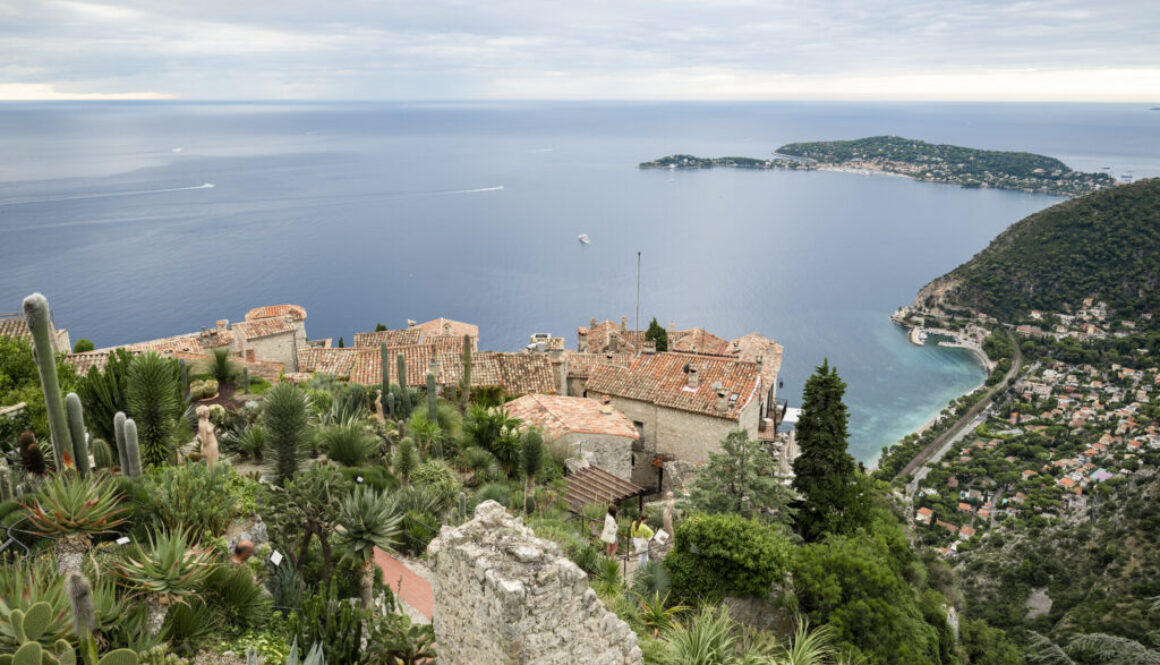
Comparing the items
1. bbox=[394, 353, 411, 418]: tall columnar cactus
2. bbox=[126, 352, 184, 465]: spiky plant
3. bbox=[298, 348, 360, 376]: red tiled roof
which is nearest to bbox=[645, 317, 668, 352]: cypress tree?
bbox=[298, 348, 360, 376]: red tiled roof

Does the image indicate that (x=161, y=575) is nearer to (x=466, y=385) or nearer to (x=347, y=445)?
(x=347, y=445)

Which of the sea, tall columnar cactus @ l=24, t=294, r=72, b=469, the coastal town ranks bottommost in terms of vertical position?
the coastal town

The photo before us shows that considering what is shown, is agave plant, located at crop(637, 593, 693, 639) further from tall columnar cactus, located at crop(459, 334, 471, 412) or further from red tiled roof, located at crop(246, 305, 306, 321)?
red tiled roof, located at crop(246, 305, 306, 321)

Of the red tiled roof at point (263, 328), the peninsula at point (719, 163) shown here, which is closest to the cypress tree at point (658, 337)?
the red tiled roof at point (263, 328)

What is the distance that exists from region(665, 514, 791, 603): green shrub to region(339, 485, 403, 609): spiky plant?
5.63 m

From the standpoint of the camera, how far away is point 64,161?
144875mm

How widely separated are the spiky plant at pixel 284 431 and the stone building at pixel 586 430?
7262 mm

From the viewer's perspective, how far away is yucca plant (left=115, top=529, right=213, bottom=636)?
281 inches

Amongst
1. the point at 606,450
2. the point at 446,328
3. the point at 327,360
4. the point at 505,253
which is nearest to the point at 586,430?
the point at 606,450

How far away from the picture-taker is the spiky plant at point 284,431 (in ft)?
36.1

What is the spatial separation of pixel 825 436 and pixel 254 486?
12492mm

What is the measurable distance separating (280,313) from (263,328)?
13.0 feet

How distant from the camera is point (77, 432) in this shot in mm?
9188

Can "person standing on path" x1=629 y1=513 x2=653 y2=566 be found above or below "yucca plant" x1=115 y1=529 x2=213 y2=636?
below
